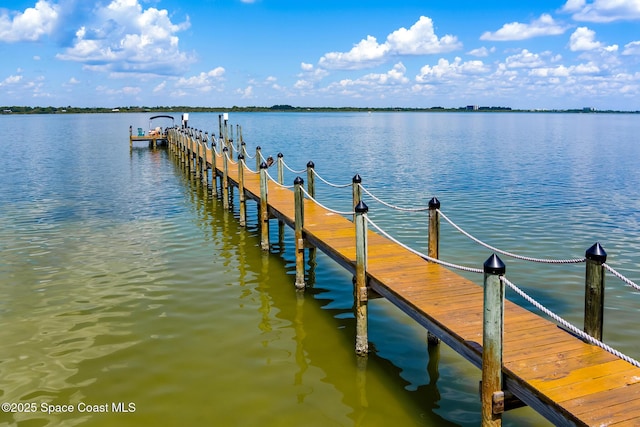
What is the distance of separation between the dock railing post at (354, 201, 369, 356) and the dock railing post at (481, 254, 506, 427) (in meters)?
3.36

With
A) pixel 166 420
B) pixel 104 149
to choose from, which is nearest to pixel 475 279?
pixel 166 420

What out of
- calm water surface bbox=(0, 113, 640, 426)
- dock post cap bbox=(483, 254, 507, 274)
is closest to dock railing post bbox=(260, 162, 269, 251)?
calm water surface bbox=(0, 113, 640, 426)

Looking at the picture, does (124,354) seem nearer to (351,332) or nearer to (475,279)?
(351,332)

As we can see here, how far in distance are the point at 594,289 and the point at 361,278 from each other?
3.80m

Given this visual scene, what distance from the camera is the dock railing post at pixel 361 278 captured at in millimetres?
8859

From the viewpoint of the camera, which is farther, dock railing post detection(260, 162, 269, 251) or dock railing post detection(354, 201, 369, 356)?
dock railing post detection(260, 162, 269, 251)

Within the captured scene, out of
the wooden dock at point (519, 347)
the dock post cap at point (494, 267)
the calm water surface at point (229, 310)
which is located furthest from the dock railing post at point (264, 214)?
the dock post cap at point (494, 267)

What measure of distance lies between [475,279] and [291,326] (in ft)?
16.3

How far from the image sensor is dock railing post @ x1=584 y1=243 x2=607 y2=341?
5.96m

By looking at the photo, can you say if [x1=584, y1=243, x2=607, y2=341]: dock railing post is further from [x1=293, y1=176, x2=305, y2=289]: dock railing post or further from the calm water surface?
[x1=293, y1=176, x2=305, y2=289]: dock railing post

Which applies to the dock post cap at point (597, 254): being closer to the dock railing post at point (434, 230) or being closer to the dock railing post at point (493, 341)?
the dock railing post at point (493, 341)

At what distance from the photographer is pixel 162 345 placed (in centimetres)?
947

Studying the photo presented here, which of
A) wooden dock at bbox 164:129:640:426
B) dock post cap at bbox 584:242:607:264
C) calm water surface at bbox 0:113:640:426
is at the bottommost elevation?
calm water surface at bbox 0:113:640:426

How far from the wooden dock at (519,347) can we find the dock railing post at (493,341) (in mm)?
20
